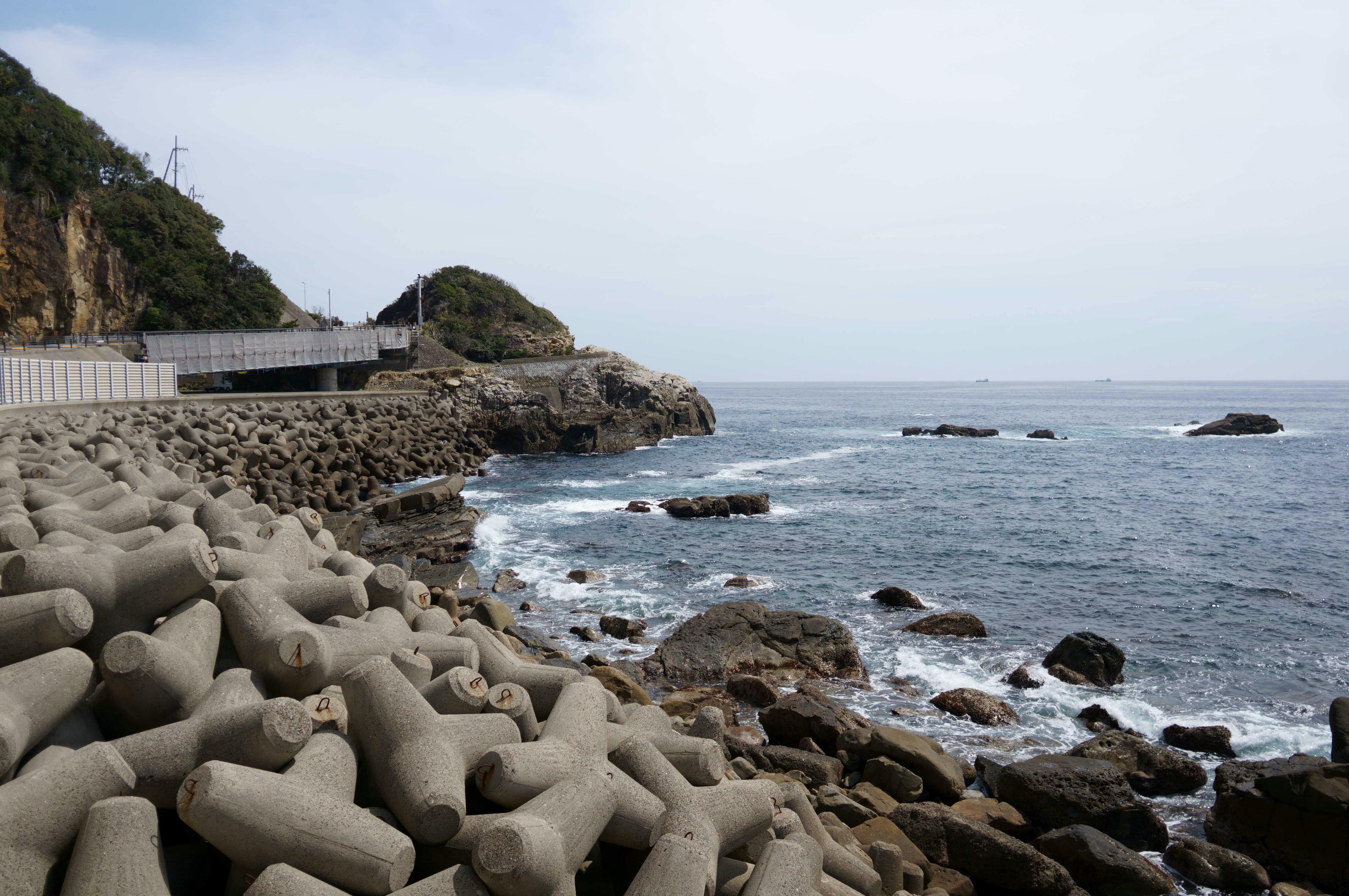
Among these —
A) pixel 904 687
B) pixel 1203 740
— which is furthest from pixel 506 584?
pixel 1203 740

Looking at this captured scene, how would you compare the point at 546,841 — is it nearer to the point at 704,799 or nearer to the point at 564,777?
the point at 564,777

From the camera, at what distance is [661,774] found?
4.38m

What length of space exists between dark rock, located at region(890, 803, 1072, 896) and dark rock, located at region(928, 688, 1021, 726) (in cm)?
409

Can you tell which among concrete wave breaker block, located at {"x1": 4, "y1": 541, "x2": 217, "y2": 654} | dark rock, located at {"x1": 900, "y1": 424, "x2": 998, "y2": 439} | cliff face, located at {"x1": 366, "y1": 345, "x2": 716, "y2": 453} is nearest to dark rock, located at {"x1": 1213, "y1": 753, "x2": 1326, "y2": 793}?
concrete wave breaker block, located at {"x1": 4, "y1": 541, "x2": 217, "y2": 654}

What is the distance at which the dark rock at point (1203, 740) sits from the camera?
11.0m

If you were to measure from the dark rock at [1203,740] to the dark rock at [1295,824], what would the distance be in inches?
88.7

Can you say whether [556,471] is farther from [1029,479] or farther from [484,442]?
[1029,479]

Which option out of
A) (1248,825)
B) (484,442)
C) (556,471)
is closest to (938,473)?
(556,471)

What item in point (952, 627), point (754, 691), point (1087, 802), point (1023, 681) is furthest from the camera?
point (952, 627)

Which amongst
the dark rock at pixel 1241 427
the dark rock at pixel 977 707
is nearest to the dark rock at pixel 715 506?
the dark rock at pixel 977 707

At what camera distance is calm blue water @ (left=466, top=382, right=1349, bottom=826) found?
42.9 ft

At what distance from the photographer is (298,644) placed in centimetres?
421

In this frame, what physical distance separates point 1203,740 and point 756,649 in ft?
21.2

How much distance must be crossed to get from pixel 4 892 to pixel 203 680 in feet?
3.95
